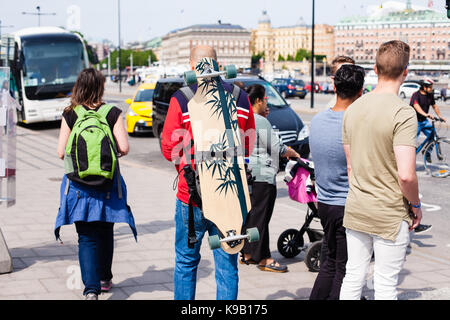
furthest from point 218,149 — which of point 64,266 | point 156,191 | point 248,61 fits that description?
point 248,61

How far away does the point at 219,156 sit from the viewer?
3.49 metres

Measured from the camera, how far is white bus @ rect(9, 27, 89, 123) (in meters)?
21.5

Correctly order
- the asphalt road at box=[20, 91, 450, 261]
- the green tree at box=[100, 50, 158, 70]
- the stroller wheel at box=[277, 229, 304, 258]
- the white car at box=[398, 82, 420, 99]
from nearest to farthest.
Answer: the stroller wheel at box=[277, 229, 304, 258] < the asphalt road at box=[20, 91, 450, 261] < the white car at box=[398, 82, 420, 99] < the green tree at box=[100, 50, 158, 70]

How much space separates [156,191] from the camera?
32.9 ft

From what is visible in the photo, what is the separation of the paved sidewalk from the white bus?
13036 millimetres

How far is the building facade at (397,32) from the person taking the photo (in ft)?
486

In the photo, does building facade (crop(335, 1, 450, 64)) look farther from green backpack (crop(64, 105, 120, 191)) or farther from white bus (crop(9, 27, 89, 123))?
green backpack (crop(64, 105, 120, 191))

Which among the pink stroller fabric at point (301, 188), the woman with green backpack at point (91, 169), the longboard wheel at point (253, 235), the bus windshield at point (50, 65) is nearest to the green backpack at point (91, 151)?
the woman with green backpack at point (91, 169)

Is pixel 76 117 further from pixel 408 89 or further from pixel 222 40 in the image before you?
pixel 222 40

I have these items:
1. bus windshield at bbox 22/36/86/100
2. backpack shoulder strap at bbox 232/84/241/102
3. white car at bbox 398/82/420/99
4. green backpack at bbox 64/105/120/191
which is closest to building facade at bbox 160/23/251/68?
white car at bbox 398/82/420/99

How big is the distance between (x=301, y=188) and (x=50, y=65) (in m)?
18.1

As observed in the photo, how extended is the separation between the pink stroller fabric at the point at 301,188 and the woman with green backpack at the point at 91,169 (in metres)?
1.42

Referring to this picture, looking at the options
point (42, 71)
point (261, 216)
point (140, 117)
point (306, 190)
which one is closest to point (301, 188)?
point (306, 190)
